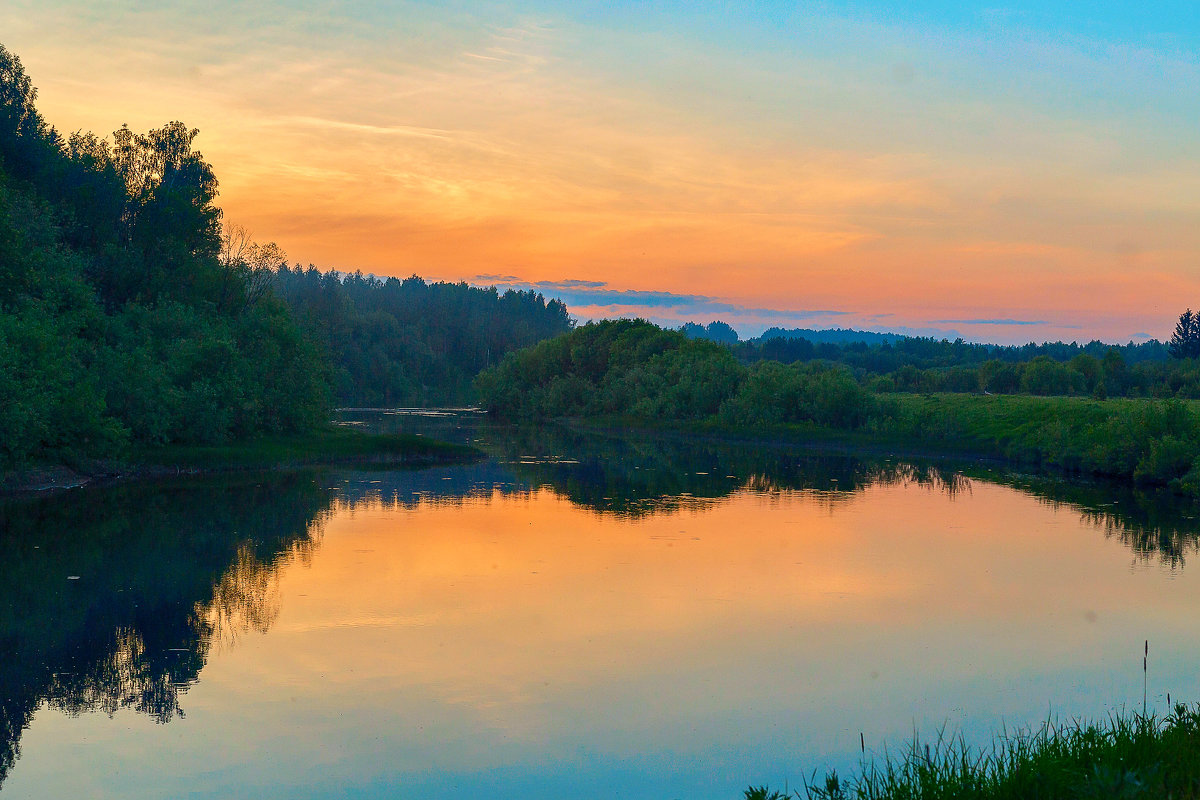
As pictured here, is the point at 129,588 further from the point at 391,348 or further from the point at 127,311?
the point at 391,348

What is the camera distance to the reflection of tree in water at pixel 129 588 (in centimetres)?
1523

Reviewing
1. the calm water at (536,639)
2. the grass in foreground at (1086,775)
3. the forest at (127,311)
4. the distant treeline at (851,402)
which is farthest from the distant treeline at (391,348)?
the grass in foreground at (1086,775)

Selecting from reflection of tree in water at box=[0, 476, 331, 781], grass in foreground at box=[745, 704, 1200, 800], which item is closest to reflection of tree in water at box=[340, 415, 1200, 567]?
reflection of tree in water at box=[0, 476, 331, 781]

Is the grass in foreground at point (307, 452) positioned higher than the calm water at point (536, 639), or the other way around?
the grass in foreground at point (307, 452)

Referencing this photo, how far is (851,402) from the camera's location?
74.4 m

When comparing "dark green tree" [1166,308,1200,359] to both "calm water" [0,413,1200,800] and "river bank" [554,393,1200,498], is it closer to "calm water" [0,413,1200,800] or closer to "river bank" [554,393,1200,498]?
"river bank" [554,393,1200,498]

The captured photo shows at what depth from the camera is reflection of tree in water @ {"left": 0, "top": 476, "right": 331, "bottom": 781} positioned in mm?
15234

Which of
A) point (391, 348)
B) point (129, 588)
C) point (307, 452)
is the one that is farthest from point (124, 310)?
point (391, 348)

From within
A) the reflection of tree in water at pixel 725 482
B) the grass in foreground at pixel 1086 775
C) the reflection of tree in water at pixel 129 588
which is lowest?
the reflection of tree in water at pixel 129 588

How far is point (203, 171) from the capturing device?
66062 millimetres

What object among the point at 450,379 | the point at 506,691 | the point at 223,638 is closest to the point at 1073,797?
the point at 506,691

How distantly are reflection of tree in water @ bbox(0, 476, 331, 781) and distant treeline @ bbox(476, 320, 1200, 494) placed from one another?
125ft

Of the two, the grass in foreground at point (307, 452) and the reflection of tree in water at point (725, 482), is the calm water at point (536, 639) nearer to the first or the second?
the reflection of tree in water at point (725, 482)

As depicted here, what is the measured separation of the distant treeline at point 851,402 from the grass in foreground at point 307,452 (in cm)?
3202
